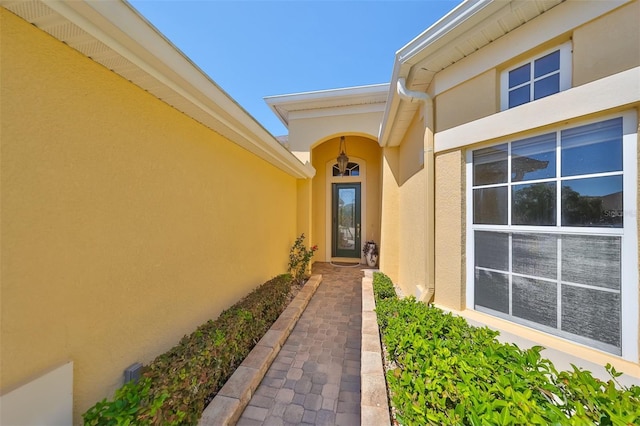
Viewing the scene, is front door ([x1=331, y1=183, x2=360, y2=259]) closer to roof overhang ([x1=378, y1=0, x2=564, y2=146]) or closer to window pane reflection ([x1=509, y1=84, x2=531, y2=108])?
roof overhang ([x1=378, y1=0, x2=564, y2=146])

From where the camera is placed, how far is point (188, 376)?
2.01m

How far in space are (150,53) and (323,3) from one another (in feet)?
17.1

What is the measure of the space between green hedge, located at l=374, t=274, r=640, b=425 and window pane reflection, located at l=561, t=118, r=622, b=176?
5.46ft

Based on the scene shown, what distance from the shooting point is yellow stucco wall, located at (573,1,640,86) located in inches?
73.0

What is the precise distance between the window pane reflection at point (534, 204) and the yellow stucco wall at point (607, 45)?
1.00 meters

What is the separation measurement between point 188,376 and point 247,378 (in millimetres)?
849

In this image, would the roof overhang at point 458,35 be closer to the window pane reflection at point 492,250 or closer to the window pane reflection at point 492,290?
the window pane reflection at point 492,250

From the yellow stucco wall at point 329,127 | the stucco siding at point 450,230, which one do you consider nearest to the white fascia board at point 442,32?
the stucco siding at point 450,230

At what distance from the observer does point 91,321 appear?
5.71 ft

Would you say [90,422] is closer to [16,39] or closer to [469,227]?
[16,39]

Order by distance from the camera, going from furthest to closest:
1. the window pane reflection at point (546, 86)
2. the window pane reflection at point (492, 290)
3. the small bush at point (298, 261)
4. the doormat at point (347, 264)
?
the doormat at point (347, 264), the small bush at point (298, 261), the window pane reflection at point (492, 290), the window pane reflection at point (546, 86)

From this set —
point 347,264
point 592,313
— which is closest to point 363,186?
point 347,264

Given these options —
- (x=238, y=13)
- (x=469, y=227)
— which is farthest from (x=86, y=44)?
(x=238, y=13)

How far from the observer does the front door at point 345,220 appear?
9.15m
